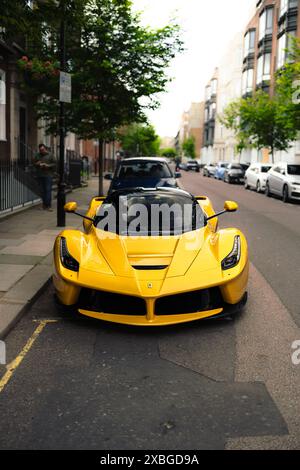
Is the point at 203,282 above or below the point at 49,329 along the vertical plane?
above

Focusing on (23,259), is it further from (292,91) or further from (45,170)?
(292,91)

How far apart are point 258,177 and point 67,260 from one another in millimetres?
22456

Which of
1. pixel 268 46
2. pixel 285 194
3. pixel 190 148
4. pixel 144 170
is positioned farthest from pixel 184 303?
pixel 190 148

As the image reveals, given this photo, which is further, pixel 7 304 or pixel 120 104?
pixel 120 104

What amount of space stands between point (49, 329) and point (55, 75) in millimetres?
12284

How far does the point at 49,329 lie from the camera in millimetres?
4730

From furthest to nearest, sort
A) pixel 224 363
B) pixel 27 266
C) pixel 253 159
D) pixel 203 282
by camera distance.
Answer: pixel 253 159 < pixel 27 266 < pixel 203 282 < pixel 224 363

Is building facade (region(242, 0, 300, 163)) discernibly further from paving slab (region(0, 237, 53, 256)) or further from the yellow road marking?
the yellow road marking

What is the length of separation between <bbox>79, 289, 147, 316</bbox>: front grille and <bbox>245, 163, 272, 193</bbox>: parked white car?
70.2 ft

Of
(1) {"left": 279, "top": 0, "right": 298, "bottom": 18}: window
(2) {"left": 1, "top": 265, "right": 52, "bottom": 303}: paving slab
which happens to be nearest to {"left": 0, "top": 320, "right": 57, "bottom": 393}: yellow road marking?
(2) {"left": 1, "top": 265, "right": 52, "bottom": 303}: paving slab

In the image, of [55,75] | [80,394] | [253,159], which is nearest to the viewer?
[80,394]

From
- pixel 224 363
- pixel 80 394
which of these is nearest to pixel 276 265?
pixel 224 363

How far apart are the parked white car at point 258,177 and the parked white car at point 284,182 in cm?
235
